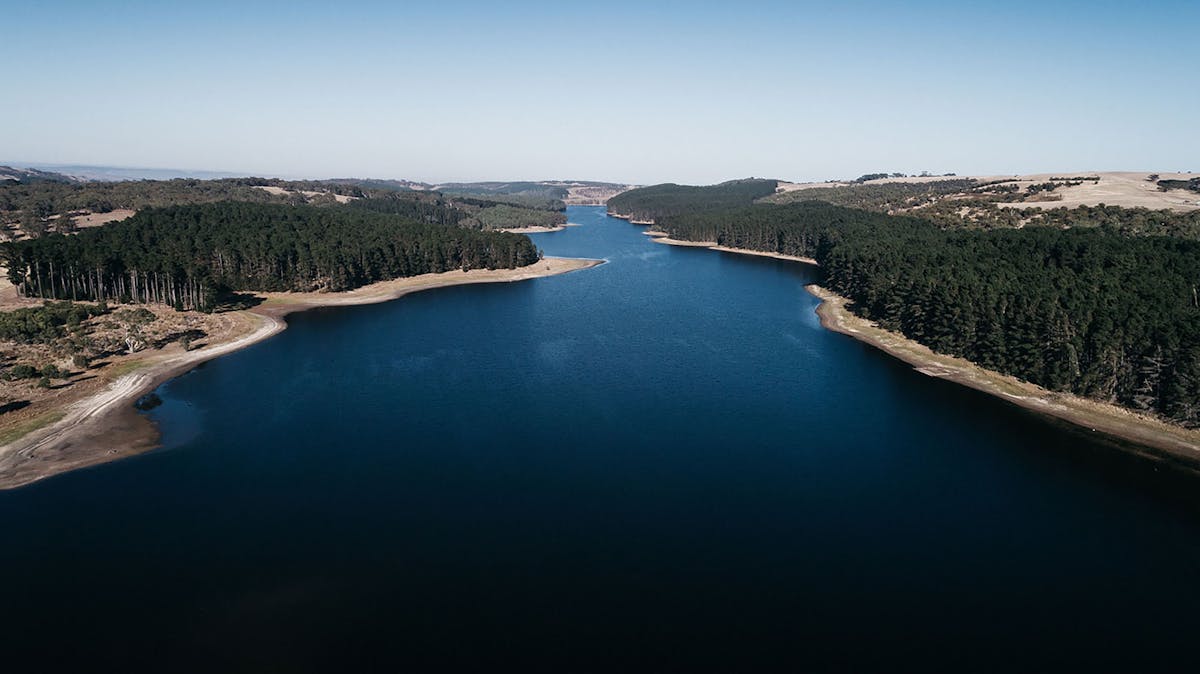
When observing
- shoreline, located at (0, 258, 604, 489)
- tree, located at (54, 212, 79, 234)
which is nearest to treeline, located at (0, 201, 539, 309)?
tree, located at (54, 212, 79, 234)

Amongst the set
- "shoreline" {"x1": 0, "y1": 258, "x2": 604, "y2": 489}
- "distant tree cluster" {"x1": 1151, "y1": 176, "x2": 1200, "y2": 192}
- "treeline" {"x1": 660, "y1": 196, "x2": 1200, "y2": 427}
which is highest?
"distant tree cluster" {"x1": 1151, "y1": 176, "x2": 1200, "y2": 192}

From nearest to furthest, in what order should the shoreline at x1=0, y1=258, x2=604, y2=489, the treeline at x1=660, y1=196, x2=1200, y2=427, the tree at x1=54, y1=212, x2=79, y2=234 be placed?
the shoreline at x1=0, y1=258, x2=604, y2=489
the treeline at x1=660, y1=196, x2=1200, y2=427
the tree at x1=54, y1=212, x2=79, y2=234

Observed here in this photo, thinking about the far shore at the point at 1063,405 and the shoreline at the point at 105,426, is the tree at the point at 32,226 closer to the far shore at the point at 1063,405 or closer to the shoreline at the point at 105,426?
the shoreline at the point at 105,426

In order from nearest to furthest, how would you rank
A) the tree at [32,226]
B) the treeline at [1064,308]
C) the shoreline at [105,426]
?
the shoreline at [105,426] < the treeline at [1064,308] < the tree at [32,226]

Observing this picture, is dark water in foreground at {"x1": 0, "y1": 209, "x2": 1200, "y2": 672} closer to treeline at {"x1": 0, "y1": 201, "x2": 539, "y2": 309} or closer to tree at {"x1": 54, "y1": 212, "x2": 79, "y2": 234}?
treeline at {"x1": 0, "y1": 201, "x2": 539, "y2": 309}

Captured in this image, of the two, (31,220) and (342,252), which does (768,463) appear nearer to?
(342,252)

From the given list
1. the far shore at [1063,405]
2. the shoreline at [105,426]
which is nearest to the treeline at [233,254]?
the shoreline at [105,426]
